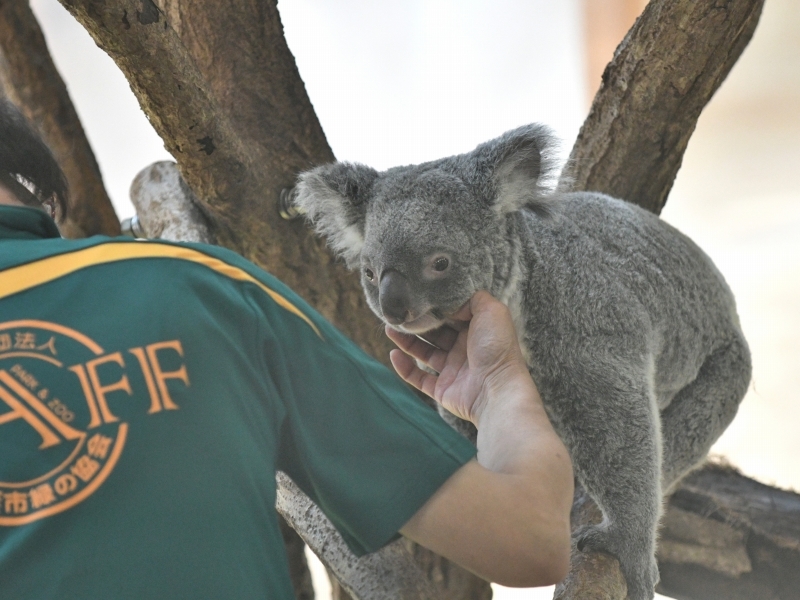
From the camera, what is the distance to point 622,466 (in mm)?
1884

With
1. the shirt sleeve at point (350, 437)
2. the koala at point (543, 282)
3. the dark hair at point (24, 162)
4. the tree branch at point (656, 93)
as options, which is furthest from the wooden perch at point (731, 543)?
the dark hair at point (24, 162)

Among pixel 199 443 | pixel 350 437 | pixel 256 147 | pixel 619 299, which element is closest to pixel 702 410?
pixel 619 299

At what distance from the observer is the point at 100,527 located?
74 cm

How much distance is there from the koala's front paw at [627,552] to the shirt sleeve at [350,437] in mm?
1103

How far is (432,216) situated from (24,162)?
0.87m

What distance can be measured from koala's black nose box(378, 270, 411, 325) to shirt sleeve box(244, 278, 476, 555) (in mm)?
658

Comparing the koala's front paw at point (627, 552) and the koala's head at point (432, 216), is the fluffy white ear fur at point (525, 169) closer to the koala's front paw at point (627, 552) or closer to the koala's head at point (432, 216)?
the koala's head at point (432, 216)

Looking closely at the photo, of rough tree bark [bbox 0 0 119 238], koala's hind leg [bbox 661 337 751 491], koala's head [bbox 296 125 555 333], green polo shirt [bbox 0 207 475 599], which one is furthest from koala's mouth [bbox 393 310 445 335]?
rough tree bark [bbox 0 0 119 238]

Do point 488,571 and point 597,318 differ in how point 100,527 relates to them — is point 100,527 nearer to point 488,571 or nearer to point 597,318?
point 488,571

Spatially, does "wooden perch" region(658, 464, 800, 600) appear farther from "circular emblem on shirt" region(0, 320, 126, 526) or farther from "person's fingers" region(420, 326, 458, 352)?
"circular emblem on shirt" region(0, 320, 126, 526)

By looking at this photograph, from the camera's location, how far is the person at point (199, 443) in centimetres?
74

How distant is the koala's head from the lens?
1.69 m

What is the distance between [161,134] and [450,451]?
1.47 meters

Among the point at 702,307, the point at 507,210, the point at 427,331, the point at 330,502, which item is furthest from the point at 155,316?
the point at 702,307
